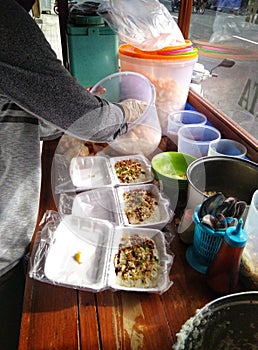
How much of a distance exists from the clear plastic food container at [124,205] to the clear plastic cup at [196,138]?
0.78 feet

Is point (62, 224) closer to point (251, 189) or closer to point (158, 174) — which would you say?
point (158, 174)

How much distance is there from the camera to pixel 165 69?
120 cm

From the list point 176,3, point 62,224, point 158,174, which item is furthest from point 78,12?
point 62,224

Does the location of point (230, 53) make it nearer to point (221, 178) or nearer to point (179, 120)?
point (179, 120)

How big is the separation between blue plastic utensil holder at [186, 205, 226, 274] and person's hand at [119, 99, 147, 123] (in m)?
0.39

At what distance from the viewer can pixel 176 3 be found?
1.60m

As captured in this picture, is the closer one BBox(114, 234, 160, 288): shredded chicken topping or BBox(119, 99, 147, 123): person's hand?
BBox(114, 234, 160, 288): shredded chicken topping

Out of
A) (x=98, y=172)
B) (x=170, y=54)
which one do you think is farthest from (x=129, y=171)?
(x=170, y=54)

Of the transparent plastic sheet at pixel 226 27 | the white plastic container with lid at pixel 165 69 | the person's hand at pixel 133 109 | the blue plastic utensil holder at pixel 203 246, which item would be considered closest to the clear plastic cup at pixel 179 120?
the white plastic container with lid at pixel 165 69

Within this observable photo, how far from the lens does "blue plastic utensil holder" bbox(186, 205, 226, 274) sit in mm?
625

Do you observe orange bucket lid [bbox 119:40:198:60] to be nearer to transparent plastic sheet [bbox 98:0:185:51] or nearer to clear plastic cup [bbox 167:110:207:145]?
transparent plastic sheet [bbox 98:0:185:51]

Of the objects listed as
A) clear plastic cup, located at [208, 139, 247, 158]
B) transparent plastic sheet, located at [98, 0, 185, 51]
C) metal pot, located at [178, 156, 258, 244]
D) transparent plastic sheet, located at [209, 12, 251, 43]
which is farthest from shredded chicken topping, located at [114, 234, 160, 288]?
transparent plastic sheet, located at [209, 12, 251, 43]

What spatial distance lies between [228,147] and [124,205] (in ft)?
1.67

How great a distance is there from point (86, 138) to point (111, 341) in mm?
551
